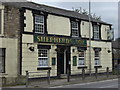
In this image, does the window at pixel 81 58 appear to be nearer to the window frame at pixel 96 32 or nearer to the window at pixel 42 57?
the window frame at pixel 96 32

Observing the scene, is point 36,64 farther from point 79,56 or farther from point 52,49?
point 79,56

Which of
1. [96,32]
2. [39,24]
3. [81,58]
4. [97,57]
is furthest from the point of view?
[96,32]

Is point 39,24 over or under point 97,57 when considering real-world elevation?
over

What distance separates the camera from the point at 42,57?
86.7 ft

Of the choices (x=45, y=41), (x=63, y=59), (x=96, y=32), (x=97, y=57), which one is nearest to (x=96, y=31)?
(x=96, y=32)

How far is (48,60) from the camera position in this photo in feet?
88.9

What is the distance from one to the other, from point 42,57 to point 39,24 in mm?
3010

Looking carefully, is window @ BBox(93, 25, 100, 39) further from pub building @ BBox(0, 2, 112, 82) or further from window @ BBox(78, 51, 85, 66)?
window @ BBox(78, 51, 85, 66)

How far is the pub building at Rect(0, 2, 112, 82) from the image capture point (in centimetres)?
2372

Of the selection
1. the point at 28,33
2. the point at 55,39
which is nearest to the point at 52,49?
the point at 55,39

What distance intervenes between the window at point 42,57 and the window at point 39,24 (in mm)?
1750

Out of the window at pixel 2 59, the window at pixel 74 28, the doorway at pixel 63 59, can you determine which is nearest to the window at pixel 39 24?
the doorway at pixel 63 59

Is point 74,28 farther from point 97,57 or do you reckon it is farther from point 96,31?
point 97,57

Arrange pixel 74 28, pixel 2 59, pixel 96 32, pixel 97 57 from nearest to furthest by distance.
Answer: pixel 2 59
pixel 74 28
pixel 97 57
pixel 96 32
